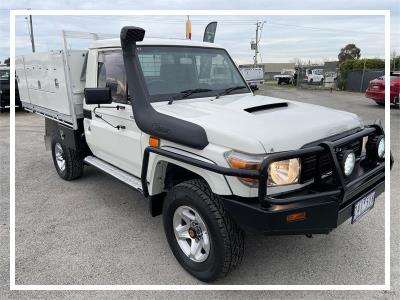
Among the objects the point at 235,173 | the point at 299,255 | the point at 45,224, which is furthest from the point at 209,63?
the point at 45,224

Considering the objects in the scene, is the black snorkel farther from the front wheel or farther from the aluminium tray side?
the aluminium tray side

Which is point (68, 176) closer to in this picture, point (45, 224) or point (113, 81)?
point (45, 224)

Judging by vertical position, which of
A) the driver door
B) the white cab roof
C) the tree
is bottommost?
the driver door

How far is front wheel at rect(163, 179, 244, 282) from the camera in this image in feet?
9.34

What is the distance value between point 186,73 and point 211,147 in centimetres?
142

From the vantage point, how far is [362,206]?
10.1 ft

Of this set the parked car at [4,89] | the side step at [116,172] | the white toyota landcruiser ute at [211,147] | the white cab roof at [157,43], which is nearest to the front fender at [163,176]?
the white toyota landcruiser ute at [211,147]

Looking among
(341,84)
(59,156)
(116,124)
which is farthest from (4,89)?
(341,84)

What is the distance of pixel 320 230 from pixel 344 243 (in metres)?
1.23

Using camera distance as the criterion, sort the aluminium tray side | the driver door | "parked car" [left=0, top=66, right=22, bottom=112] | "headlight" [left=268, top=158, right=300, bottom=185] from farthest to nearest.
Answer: "parked car" [left=0, top=66, right=22, bottom=112] < the aluminium tray side < the driver door < "headlight" [left=268, top=158, right=300, bottom=185]

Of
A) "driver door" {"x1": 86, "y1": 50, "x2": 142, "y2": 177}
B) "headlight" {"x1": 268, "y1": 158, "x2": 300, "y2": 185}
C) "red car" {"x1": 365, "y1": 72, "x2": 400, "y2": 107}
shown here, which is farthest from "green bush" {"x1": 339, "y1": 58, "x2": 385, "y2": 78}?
"headlight" {"x1": 268, "y1": 158, "x2": 300, "y2": 185}

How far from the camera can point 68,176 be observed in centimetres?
572

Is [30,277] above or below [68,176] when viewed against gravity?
below

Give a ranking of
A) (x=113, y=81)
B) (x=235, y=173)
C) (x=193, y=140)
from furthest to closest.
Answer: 1. (x=113, y=81)
2. (x=193, y=140)
3. (x=235, y=173)
